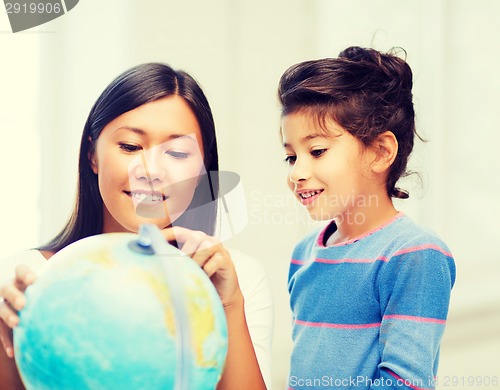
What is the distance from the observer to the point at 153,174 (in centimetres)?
83

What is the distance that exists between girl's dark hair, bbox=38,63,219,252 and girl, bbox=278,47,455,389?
12 centimetres

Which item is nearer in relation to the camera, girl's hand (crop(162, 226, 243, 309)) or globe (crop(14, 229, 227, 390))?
globe (crop(14, 229, 227, 390))

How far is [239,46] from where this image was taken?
4.52 feet

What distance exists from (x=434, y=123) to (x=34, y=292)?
1.36 metres

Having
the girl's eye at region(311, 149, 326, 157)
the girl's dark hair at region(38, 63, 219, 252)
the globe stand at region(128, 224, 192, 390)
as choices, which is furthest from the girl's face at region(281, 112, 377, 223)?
the globe stand at region(128, 224, 192, 390)

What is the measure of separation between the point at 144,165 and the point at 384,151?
373mm

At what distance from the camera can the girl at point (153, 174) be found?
2.53 ft

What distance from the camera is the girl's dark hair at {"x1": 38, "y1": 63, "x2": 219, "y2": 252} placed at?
0.87 m

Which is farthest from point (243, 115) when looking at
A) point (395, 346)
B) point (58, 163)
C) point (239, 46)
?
point (395, 346)

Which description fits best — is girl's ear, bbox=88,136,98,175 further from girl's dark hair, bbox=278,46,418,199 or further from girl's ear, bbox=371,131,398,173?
girl's ear, bbox=371,131,398,173

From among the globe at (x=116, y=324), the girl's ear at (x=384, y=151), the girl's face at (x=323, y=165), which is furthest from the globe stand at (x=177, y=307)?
the girl's ear at (x=384, y=151)

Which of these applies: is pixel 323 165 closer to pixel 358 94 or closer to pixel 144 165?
pixel 358 94

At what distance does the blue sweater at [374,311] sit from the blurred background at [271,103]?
273 millimetres

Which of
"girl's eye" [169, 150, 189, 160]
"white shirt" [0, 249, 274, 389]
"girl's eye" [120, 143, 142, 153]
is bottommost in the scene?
"white shirt" [0, 249, 274, 389]
